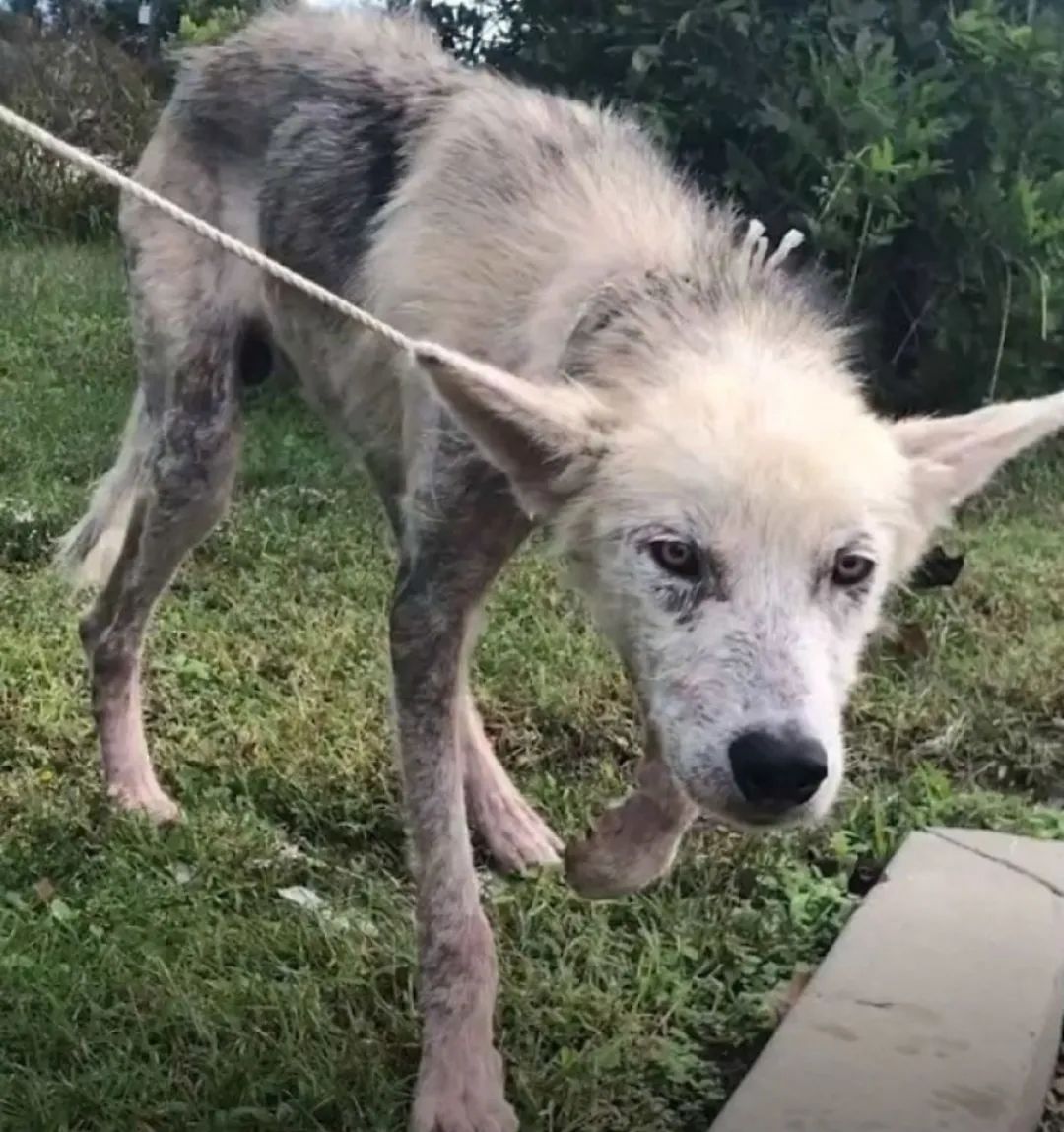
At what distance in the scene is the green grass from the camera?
304 cm

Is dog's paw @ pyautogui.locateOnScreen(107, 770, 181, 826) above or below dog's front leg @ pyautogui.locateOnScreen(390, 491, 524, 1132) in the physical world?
below

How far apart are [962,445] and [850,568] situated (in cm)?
40

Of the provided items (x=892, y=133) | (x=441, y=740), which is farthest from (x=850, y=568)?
(x=892, y=133)

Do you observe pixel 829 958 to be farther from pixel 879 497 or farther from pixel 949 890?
pixel 879 497

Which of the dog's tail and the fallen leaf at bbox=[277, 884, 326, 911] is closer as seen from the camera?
the fallen leaf at bbox=[277, 884, 326, 911]

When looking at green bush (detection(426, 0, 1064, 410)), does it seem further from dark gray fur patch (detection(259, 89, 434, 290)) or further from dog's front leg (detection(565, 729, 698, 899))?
dog's front leg (detection(565, 729, 698, 899))

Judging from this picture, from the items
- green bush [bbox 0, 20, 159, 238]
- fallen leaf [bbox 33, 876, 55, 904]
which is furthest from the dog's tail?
green bush [bbox 0, 20, 159, 238]

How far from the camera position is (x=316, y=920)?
3504 millimetres

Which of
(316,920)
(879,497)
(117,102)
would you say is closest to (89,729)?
(316,920)

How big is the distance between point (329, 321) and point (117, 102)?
819 cm

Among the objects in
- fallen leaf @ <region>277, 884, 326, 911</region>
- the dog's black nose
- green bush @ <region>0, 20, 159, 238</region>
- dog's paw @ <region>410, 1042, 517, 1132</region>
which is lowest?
green bush @ <region>0, 20, 159, 238</region>

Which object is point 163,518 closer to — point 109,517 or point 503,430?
point 109,517

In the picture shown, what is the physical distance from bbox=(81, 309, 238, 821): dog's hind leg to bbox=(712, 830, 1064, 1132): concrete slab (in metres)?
1.62

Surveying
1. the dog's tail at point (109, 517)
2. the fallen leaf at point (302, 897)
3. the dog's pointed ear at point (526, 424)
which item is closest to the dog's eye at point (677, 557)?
the dog's pointed ear at point (526, 424)
